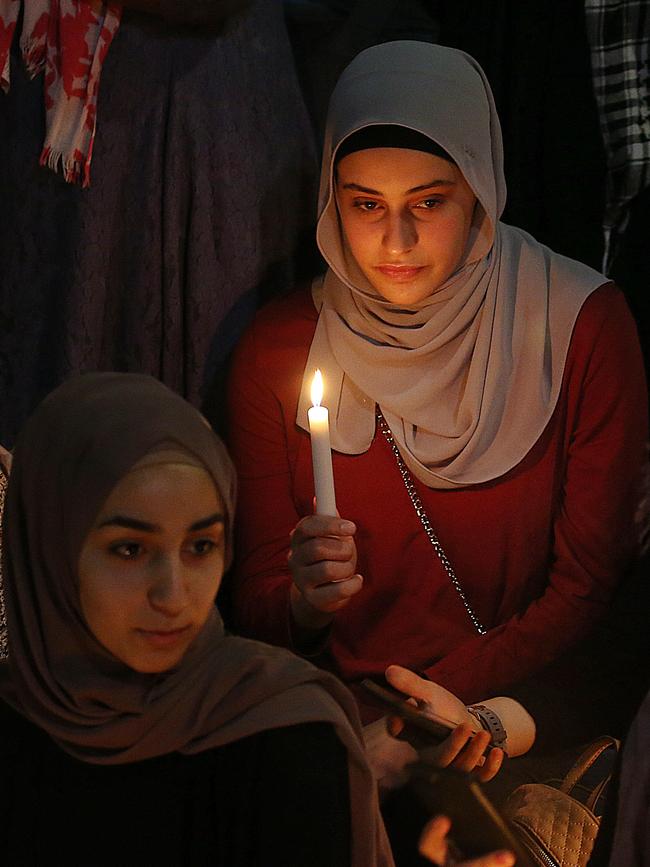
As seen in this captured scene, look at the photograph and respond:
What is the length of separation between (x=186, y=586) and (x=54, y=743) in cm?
23

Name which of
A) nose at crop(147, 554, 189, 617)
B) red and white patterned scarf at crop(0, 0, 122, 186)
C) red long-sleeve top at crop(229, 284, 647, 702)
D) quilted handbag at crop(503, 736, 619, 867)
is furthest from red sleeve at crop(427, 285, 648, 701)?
red and white patterned scarf at crop(0, 0, 122, 186)

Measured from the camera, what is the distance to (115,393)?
1215 millimetres

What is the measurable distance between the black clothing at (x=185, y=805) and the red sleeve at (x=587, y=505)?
0.64 meters

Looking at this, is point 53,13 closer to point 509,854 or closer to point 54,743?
point 54,743

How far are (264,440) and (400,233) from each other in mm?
406

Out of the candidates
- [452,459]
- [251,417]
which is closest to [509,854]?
[452,459]

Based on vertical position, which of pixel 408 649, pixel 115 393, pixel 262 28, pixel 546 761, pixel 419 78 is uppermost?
pixel 262 28

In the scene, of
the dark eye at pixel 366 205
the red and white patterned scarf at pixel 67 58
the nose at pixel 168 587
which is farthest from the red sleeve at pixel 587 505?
the red and white patterned scarf at pixel 67 58

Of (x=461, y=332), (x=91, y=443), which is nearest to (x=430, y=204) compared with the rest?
(x=461, y=332)

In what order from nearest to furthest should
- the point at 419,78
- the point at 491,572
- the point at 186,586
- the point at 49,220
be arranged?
the point at 186,586 < the point at 419,78 < the point at 491,572 < the point at 49,220

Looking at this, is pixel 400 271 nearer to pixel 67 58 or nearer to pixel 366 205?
pixel 366 205

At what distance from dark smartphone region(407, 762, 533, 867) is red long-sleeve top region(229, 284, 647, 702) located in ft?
1.62

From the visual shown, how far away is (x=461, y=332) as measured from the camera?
6.04 feet

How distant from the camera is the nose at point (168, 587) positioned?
1.19 meters
